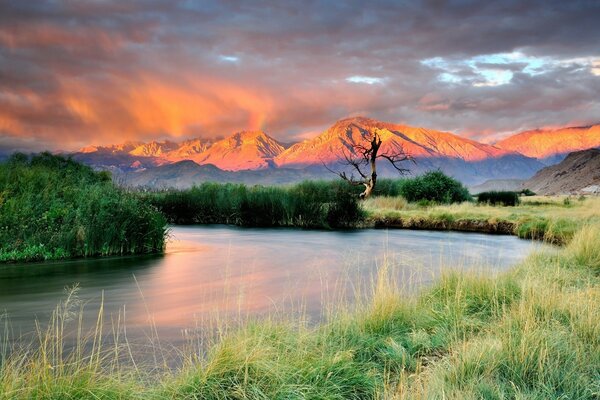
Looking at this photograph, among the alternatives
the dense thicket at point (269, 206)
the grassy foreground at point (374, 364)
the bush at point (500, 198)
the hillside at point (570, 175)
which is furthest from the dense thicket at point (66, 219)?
the hillside at point (570, 175)

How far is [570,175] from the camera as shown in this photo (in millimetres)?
141500

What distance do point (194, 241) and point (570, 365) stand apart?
21.8m

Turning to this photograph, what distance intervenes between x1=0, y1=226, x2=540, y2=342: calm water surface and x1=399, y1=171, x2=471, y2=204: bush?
18.8 metres

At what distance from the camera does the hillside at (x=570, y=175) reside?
124 meters

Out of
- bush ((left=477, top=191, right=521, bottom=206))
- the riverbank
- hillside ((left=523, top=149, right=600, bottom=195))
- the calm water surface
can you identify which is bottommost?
the calm water surface

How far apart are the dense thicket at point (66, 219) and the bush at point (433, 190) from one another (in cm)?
3089

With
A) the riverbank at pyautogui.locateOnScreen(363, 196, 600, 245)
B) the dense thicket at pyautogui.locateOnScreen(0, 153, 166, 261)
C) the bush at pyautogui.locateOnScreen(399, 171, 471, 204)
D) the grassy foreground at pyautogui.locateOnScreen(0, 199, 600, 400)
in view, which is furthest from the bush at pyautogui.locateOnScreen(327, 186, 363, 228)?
the grassy foreground at pyautogui.locateOnScreen(0, 199, 600, 400)

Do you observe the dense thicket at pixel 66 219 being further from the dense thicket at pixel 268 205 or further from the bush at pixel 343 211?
the bush at pixel 343 211

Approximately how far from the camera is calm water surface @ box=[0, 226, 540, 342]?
11.0 meters

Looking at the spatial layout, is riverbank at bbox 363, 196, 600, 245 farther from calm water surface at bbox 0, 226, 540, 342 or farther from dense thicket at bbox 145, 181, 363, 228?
dense thicket at bbox 145, 181, 363, 228

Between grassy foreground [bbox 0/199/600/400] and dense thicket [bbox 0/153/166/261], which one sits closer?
grassy foreground [bbox 0/199/600/400]

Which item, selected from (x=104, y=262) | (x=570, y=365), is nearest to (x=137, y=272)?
(x=104, y=262)

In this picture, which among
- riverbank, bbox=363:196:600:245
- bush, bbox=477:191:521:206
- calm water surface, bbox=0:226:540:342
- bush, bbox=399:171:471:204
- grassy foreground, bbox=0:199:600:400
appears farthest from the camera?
bush, bbox=399:171:471:204

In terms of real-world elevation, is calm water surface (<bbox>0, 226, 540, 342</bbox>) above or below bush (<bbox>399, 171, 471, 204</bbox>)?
below
